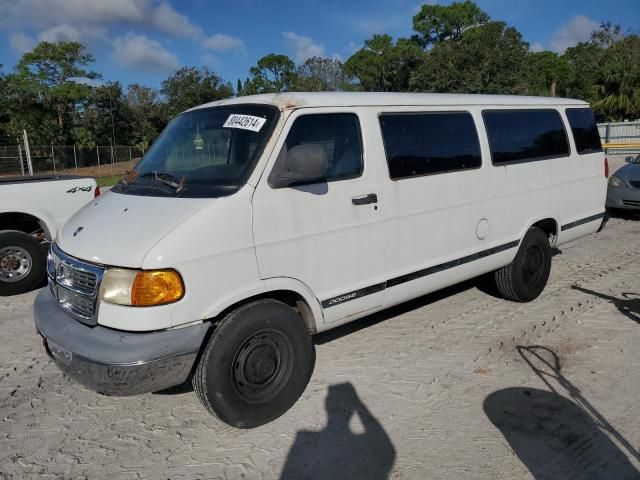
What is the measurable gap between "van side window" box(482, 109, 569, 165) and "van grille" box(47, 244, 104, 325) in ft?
11.8

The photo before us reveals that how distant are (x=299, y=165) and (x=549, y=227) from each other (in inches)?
140

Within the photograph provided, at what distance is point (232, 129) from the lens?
12.0ft

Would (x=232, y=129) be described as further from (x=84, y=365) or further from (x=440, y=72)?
(x=440, y=72)

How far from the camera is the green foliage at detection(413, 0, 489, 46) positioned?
63.2 metres

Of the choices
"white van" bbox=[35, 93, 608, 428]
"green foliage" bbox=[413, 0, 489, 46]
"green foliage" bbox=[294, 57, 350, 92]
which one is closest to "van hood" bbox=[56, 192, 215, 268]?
"white van" bbox=[35, 93, 608, 428]

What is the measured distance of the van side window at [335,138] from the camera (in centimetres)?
353

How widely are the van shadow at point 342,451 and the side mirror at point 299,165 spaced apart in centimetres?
160

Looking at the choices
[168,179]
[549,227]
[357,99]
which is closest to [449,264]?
[357,99]

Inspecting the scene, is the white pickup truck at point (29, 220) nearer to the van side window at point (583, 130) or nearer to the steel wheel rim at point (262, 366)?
the steel wheel rim at point (262, 366)

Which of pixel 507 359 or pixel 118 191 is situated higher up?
pixel 118 191

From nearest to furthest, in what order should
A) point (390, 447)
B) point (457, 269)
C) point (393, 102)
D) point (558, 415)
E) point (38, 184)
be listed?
point (390, 447) < point (558, 415) < point (393, 102) < point (457, 269) < point (38, 184)

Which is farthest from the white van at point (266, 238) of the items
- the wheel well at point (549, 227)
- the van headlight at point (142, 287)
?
the wheel well at point (549, 227)

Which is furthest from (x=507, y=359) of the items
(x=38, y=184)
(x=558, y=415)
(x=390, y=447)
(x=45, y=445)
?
(x=38, y=184)

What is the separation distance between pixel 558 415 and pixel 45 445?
131 inches
